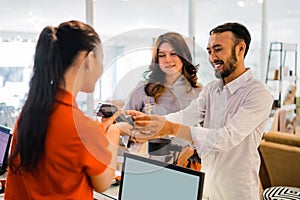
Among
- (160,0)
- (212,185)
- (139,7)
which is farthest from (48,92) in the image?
(160,0)

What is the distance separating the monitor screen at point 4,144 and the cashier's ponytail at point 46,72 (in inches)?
69.7

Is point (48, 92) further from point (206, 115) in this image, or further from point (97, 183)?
point (206, 115)

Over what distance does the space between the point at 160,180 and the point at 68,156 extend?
42 cm

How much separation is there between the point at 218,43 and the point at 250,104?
0.99ft

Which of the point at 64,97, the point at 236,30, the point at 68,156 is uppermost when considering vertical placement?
the point at 236,30

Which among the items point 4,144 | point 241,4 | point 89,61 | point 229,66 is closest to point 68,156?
point 89,61

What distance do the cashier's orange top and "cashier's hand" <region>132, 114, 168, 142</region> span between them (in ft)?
0.30

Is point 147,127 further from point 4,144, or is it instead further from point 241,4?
point 241,4

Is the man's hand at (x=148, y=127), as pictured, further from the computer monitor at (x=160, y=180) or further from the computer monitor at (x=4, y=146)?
the computer monitor at (x=4, y=146)

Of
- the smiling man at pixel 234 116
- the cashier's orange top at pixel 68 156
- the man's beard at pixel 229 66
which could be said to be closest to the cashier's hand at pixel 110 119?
the cashier's orange top at pixel 68 156

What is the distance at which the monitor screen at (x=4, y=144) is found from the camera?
8.98ft

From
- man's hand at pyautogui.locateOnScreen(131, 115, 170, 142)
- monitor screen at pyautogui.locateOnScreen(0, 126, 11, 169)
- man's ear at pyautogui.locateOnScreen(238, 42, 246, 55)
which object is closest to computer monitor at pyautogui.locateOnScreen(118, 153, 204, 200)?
man's hand at pyautogui.locateOnScreen(131, 115, 170, 142)

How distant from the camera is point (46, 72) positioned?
41.2 inches

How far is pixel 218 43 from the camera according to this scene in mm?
1769
